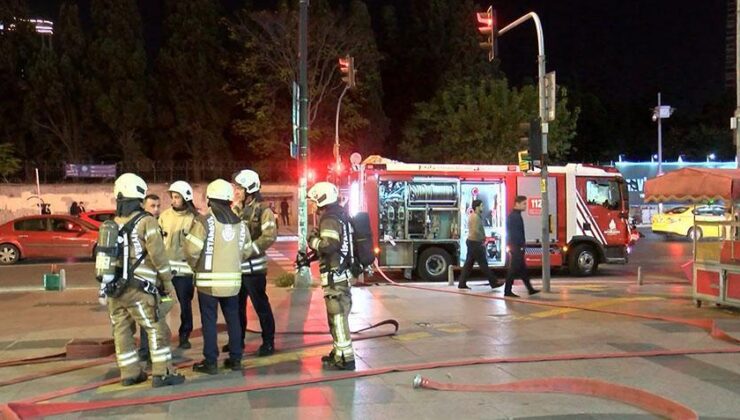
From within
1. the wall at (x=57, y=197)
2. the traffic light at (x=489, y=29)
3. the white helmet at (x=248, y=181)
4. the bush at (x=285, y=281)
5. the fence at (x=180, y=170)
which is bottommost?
the bush at (x=285, y=281)

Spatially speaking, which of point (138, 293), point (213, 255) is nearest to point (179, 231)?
point (213, 255)

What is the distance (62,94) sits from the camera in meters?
34.7

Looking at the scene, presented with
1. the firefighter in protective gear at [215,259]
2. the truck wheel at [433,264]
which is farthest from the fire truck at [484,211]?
the firefighter in protective gear at [215,259]

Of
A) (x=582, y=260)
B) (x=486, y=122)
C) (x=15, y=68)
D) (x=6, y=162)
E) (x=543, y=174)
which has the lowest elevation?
(x=582, y=260)

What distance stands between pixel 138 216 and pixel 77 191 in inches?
1122

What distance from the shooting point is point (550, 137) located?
33688 millimetres

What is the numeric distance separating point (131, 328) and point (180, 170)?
3054 centimetres

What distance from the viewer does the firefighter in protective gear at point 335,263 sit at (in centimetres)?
654

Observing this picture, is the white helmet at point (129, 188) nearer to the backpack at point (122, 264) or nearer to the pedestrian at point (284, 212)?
the backpack at point (122, 264)

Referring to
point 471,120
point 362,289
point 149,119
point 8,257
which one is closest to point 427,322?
point 362,289

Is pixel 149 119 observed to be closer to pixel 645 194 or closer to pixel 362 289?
pixel 362 289

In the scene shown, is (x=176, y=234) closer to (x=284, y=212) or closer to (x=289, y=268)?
(x=289, y=268)

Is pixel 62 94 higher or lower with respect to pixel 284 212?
higher

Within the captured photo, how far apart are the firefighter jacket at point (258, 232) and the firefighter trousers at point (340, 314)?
1.03m
